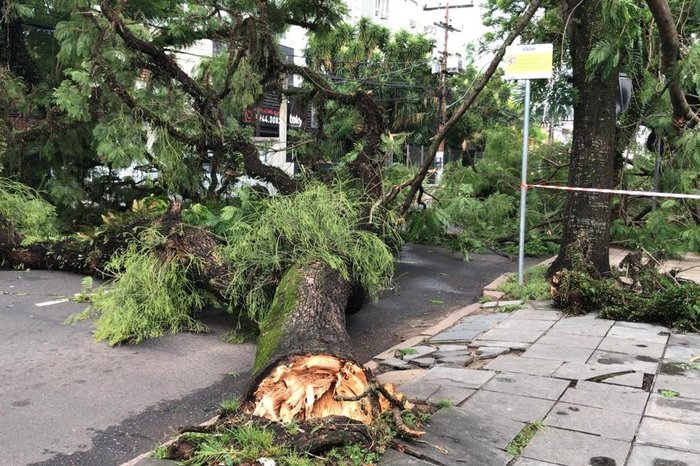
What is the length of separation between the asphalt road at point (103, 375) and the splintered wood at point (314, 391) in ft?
2.84

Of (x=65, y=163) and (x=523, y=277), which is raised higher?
(x=65, y=163)

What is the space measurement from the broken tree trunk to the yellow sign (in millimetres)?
4812

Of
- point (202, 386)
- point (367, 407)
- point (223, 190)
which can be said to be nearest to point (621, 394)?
point (367, 407)

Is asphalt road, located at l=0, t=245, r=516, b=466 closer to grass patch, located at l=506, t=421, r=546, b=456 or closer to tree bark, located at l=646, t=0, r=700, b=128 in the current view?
grass patch, located at l=506, t=421, r=546, b=456

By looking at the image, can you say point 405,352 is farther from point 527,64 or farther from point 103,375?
point 527,64

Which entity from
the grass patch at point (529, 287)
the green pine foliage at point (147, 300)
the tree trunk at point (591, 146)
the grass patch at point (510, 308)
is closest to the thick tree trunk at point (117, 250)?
the green pine foliage at point (147, 300)

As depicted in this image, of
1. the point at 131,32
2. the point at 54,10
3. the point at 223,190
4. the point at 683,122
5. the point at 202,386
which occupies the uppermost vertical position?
the point at 54,10

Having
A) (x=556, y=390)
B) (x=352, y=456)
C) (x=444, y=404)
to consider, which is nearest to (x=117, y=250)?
(x=444, y=404)

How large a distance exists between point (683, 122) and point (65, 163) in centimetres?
1011

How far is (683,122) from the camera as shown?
820 cm

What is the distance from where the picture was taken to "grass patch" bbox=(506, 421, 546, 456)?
3.36 meters

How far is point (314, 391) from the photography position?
11.6 ft

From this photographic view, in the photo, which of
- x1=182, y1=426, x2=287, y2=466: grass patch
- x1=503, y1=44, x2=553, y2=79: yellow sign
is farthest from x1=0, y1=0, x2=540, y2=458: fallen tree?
x1=503, y1=44, x2=553, y2=79: yellow sign

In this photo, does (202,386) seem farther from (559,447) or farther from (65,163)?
(65,163)
